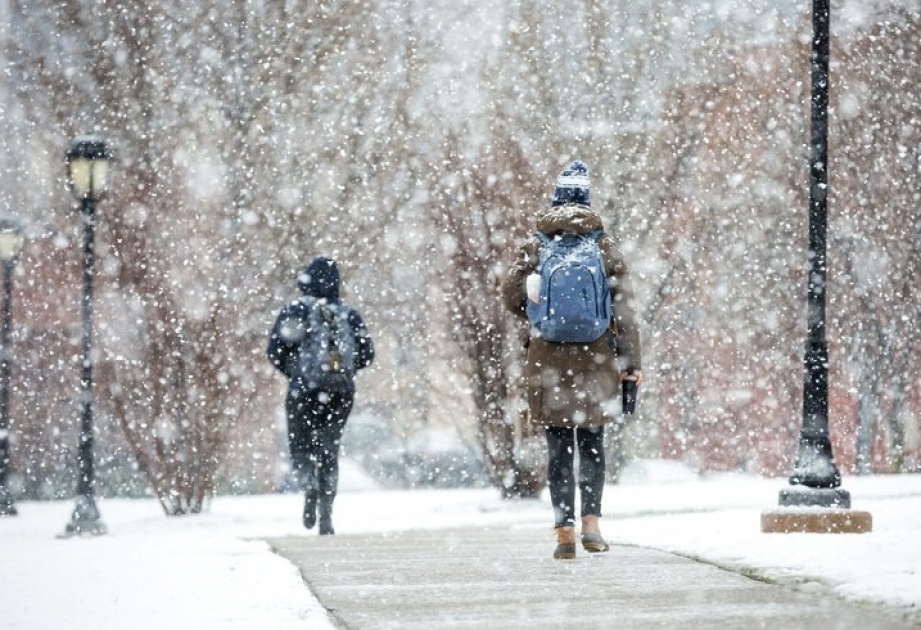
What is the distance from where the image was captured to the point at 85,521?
12.4 meters

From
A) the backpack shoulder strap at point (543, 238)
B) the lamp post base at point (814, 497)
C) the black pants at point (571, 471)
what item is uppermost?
the backpack shoulder strap at point (543, 238)

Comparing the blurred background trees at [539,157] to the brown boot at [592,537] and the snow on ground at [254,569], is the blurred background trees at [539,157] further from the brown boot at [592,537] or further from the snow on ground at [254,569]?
the brown boot at [592,537]

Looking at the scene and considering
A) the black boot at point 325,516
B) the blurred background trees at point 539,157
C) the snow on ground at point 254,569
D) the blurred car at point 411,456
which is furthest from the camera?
the blurred car at point 411,456

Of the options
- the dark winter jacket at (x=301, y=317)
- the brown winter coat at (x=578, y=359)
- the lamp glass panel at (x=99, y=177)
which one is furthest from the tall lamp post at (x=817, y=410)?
the lamp glass panel at (x=99, y=177)

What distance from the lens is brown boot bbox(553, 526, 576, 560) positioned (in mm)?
6086

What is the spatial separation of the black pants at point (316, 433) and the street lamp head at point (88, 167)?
14.8 ft

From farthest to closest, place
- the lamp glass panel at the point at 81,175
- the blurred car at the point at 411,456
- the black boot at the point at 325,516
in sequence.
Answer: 1. the blurred car at the point at 411,456
2. the lamp glass panel at the point at 81,175
3. the black boot at the point at 325,516

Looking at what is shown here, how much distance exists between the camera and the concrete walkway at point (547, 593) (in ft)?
13.9

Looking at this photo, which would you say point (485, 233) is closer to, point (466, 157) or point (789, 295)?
point (466, 157)

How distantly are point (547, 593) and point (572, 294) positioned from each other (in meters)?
1.61

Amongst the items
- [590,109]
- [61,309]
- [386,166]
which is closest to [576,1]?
[590,109]

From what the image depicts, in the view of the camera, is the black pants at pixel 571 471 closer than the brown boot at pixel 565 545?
No

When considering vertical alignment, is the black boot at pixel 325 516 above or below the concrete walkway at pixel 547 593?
below

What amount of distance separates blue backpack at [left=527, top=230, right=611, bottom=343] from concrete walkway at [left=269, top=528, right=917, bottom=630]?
1.04 m
